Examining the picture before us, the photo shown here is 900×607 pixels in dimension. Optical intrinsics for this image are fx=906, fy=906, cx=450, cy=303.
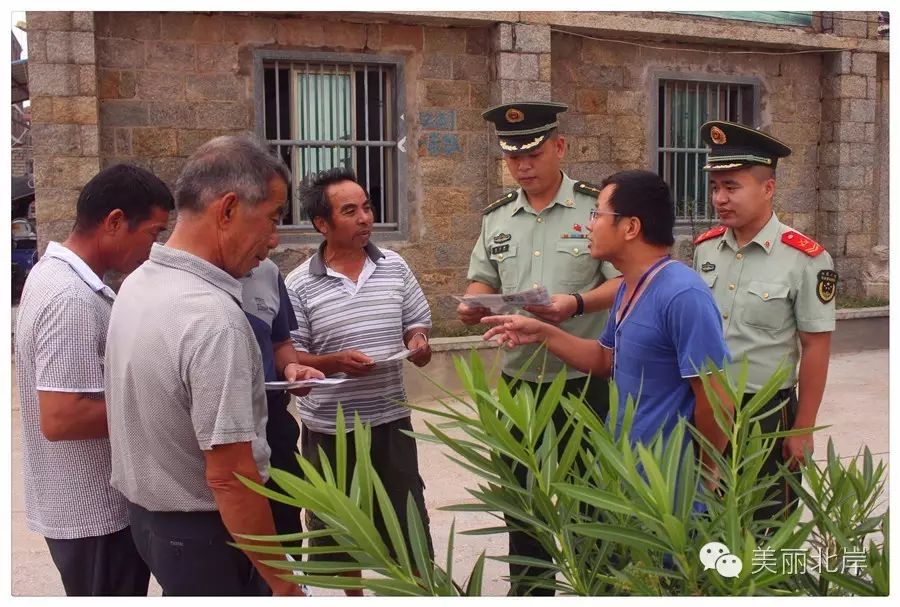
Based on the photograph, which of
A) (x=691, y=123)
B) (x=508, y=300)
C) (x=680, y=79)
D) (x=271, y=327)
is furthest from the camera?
(x=691, y=123)

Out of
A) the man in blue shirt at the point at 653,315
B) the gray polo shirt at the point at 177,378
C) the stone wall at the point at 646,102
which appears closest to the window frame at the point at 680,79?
the stone wall at the point at 646,102

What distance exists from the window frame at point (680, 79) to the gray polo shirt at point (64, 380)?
24.9ft

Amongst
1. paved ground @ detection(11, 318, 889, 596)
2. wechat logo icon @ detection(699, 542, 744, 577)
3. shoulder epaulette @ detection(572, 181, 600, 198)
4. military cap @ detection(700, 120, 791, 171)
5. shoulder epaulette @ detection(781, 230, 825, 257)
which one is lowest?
paved ground @ detection(11, 318, 889, 596)

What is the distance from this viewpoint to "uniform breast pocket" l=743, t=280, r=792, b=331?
2988 millimetres

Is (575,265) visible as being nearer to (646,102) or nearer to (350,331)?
(350,331)

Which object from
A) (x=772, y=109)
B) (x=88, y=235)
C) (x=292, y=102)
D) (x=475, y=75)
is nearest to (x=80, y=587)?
(x=88, y=235)

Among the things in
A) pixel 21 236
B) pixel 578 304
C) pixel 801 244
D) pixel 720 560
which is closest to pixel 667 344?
pixel 578 304

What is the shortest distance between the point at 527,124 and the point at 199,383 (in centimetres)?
186

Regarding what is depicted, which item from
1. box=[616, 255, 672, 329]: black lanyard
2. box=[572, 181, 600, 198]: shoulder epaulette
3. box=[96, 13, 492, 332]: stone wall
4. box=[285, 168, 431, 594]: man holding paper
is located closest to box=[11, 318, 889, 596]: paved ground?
box=[285, 168, 431, 594]: man holding paper

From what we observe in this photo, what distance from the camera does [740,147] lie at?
3.08 m

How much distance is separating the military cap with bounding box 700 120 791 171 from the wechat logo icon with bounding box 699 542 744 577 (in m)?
1.98

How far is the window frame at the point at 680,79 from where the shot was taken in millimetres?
9023

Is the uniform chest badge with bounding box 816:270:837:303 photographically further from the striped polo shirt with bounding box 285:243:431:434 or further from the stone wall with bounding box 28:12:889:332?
the stone wall with bounding box 28:12:889:332

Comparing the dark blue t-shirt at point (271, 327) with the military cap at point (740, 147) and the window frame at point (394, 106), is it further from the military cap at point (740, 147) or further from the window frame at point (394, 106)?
the window frame at point (394, 106)
